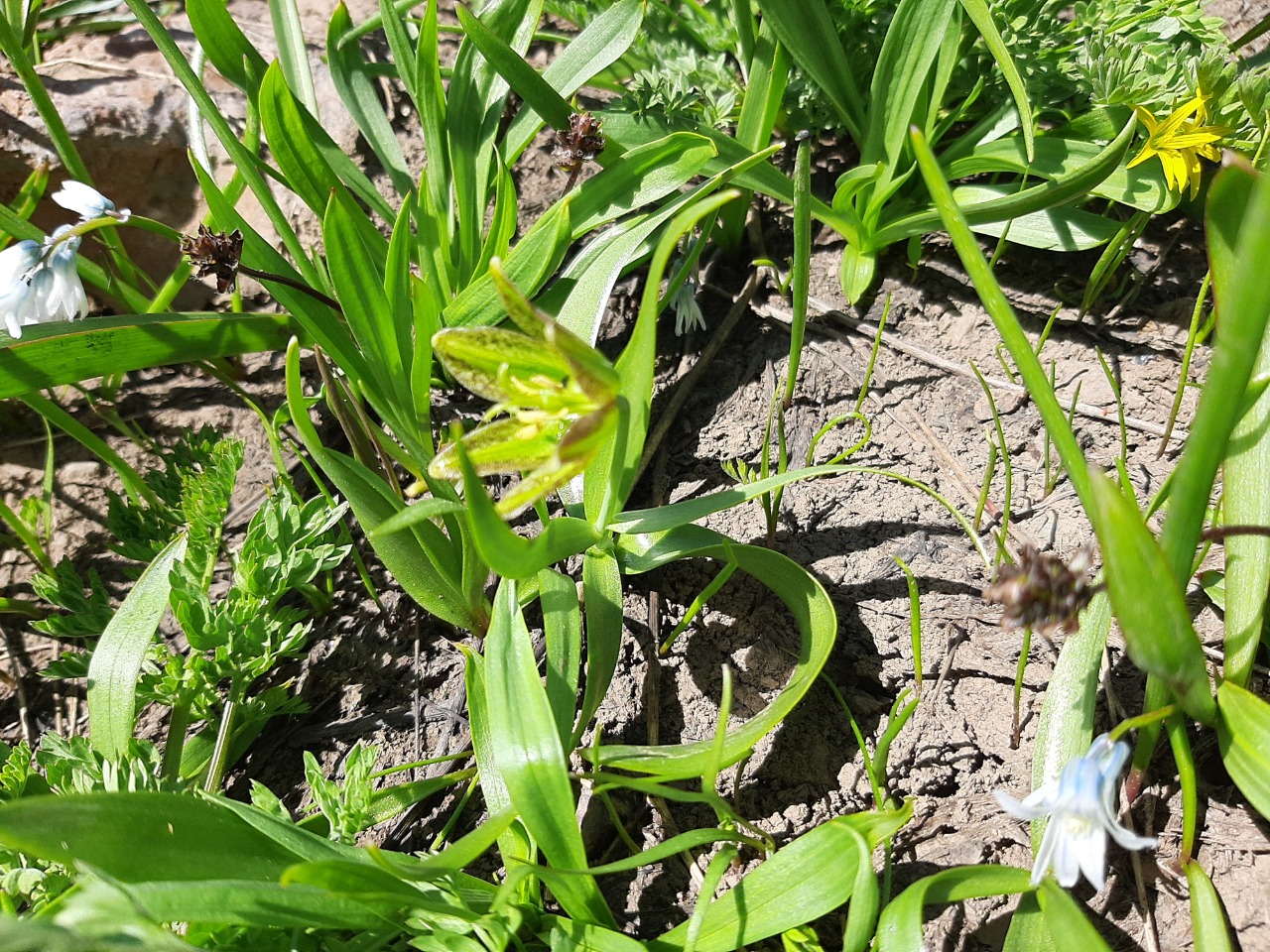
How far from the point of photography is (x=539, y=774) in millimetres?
1152

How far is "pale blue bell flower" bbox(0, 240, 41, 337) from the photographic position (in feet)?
5.11

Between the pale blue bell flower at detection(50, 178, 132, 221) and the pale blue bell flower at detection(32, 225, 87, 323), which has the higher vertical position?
the pale blue bell flower at detection(50, 178, 132, 221)

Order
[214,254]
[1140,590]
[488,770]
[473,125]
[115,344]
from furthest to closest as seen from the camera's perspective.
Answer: [473,125] < [115,344] < [214,254] < [488,770] < [1140,590]

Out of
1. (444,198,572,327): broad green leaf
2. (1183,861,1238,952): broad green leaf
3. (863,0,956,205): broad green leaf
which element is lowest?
(1183,861,1238,952): broad green leaf

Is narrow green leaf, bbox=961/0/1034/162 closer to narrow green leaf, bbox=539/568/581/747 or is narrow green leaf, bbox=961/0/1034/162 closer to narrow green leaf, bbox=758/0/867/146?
narrow green leaf, bbox=758/0/867/146

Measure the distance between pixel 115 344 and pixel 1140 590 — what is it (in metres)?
1.68

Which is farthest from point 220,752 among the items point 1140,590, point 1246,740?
point 1246,740

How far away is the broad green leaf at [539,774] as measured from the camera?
3.77 ft

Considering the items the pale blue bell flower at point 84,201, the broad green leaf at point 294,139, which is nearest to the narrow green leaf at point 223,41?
the broad green leaf at point 294,139

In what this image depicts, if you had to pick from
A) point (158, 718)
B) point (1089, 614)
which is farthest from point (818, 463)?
point (158, 718)

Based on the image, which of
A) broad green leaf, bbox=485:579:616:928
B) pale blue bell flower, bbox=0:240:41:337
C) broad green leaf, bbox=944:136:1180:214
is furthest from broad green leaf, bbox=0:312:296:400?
broad green leaf, bbox=944:136:1180:214

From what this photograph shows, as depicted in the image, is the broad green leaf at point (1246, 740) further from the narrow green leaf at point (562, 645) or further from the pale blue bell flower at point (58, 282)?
the pale blue bell flower at point (58, 282)

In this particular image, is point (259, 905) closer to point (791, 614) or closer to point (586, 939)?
point (586, 939)

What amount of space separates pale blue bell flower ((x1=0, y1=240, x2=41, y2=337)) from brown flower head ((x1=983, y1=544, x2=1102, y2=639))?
1.69 m
